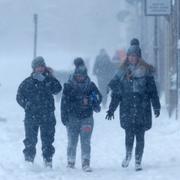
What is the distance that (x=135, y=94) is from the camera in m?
11.1

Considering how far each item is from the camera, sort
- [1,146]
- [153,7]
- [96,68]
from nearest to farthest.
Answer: [1,146] → [153,7] → [96,68]

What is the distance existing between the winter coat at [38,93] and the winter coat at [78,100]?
187 mm

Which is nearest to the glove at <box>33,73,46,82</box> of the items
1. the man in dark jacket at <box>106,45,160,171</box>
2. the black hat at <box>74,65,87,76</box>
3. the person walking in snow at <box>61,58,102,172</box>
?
the person walking in snow at <box>61,58,102,172</box>

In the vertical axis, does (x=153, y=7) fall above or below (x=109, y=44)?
below

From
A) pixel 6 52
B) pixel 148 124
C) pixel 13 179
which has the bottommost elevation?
pixel 13 179

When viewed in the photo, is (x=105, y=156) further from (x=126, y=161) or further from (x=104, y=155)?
(x=126, y=161)

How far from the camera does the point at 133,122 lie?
11156mm

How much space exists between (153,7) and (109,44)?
2696 inches

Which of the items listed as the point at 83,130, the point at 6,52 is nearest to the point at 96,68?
the point at 83,130

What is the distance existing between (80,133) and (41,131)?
605 mm

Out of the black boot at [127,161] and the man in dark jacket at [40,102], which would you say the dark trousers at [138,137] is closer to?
the black boot at [127,161]

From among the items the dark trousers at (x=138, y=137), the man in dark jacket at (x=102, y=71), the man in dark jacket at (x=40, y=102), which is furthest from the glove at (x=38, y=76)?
the man in dark jacket at (x=102, y=71)

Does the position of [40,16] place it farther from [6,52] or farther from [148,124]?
[148,124]

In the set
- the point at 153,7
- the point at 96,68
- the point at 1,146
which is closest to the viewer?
the point at 1,146
